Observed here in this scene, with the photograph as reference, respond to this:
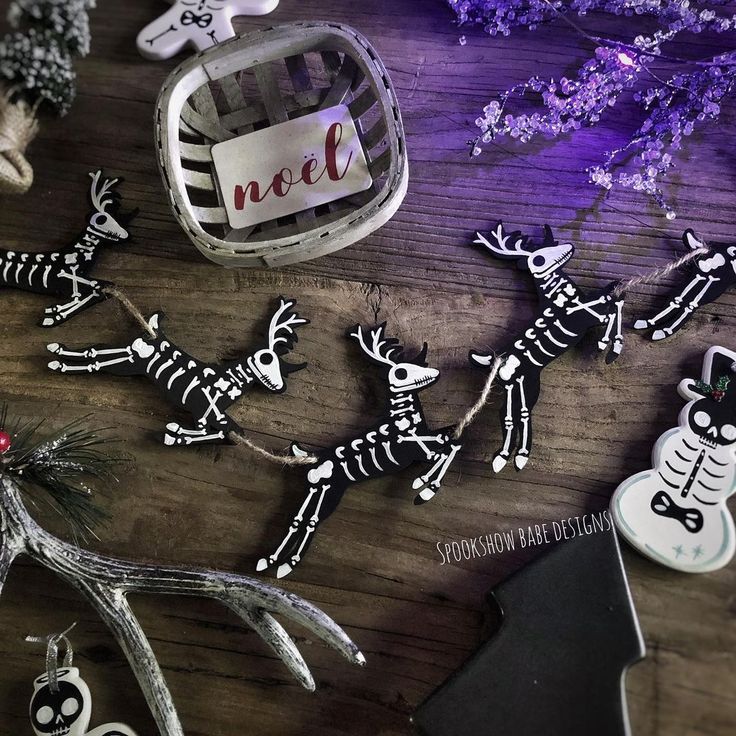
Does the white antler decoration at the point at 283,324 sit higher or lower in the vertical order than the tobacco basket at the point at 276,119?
lower

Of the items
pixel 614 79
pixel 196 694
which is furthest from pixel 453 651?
pixel 614 79

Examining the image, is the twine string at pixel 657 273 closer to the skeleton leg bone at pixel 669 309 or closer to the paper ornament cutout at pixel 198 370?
the skeleton leg bone at pixel 669 309

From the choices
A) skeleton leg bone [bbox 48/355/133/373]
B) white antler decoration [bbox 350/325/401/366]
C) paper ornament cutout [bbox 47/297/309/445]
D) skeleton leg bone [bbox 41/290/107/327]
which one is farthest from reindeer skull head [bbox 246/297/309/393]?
skeleton leg bone [bbox 41/290/107/327]

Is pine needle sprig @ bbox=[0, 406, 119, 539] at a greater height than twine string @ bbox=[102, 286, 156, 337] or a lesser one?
lesser

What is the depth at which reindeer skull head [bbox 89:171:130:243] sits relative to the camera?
140 centimetres

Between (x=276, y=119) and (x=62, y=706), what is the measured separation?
1101 mm

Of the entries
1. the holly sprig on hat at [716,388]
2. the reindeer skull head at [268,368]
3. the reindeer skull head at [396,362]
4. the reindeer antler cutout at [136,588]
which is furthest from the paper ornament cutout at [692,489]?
the reindeer skull head at [268,368]

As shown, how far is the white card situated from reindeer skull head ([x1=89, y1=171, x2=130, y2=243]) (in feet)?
0.73

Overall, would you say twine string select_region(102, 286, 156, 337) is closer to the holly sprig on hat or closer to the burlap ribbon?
the burlap ribbon

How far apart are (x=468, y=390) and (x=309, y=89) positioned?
0.71 metres

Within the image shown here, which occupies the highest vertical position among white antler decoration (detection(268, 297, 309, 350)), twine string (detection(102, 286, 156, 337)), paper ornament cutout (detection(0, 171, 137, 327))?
paper ornament cutout (detection(0, 171, 137, 327))

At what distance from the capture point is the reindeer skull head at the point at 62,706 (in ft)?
3.60

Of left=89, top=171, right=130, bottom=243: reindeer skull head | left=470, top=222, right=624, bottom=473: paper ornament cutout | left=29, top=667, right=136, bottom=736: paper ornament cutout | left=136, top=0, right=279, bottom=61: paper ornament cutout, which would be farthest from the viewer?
left=136, top=0, right=279, bottom=61: paper ornament cutout

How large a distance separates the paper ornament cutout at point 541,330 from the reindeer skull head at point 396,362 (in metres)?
0.09
